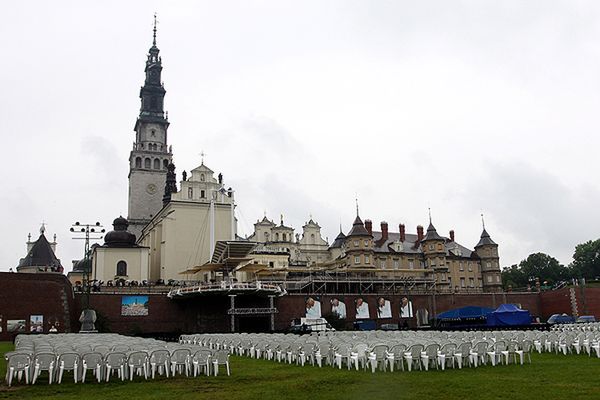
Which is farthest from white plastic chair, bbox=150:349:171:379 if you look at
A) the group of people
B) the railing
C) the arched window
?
the arched window

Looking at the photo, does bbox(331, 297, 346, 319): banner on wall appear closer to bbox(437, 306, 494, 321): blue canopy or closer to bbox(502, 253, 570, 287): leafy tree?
bbox(437, 306, 494, 321): blue canopy

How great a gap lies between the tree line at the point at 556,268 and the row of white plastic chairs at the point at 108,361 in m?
83.7

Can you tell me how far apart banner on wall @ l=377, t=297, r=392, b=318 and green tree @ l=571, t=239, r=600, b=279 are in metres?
46.9

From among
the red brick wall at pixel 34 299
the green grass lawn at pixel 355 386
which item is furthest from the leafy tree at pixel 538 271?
the green grass lawn at pixel 355 386

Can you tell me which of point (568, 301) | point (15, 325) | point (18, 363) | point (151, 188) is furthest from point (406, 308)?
point (151, 188)

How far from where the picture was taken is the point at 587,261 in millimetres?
Result: 92875

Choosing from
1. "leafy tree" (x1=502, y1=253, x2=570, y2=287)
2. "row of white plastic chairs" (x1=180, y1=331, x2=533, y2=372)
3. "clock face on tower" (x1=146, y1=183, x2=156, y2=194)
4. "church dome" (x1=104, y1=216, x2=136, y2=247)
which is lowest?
"row of white plastic chairs" (x1=180, y1=331, x2=533, y2=372)

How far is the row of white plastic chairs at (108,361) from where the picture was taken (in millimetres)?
15047

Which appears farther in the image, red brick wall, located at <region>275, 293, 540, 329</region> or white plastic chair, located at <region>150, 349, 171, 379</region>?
red brick wall, located at <region>275, 293, 540, 329</region>

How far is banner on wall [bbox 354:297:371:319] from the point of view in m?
58.1

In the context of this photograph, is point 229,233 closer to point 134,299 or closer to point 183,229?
point 183,229

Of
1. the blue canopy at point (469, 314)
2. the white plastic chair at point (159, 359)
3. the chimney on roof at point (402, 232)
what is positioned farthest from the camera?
the chimney on roof at point (402, 232)

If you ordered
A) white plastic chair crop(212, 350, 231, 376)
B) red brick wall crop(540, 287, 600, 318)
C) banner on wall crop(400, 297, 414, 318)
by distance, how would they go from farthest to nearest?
red brick wall crop(540, 287, 600, 318), banner on wall crop(400, 297, 414, 318), white plastic chair crop(212, 350, 231, 376)

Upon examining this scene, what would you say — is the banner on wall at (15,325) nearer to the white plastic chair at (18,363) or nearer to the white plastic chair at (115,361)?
the white plastic chair at (18,363)
